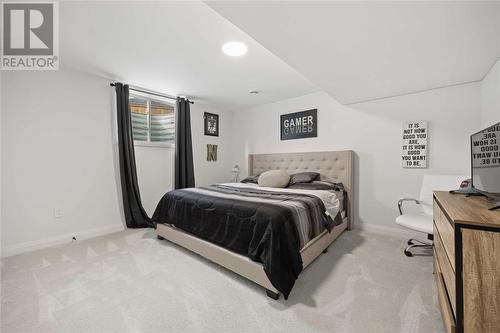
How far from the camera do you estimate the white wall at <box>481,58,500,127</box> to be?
2.04 m

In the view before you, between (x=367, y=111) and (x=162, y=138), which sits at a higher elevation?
(x=367, y=111)

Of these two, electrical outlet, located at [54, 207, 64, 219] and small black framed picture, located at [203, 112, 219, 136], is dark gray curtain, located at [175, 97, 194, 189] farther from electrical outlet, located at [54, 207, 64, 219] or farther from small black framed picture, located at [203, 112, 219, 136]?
electrical outlet, located at [54, 207, 64, 219]

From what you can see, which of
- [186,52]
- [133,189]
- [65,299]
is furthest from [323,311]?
[133,189]

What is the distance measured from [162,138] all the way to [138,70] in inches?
54.2

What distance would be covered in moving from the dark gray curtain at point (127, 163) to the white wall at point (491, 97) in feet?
14.8

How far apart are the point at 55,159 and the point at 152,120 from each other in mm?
1533

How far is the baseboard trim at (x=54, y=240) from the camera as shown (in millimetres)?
2469

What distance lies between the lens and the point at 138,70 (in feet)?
9.32

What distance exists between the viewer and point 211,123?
4680mm

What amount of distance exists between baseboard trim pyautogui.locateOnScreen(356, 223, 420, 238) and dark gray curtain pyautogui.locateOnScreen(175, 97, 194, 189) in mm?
3150

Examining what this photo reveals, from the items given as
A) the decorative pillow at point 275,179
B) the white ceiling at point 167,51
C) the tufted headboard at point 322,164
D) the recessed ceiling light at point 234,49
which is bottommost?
the decorative pillow at point 275,179

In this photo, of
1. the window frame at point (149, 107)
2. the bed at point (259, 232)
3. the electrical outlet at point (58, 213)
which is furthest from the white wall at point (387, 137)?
the electrical outlet at point (58, 213)

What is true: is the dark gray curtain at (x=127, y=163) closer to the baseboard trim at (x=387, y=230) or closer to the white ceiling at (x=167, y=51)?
the white ceiling at (x=167, y=51)

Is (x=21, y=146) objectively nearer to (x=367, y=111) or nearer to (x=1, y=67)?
(x=1, y=67)
